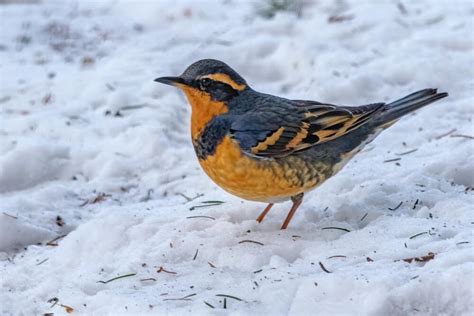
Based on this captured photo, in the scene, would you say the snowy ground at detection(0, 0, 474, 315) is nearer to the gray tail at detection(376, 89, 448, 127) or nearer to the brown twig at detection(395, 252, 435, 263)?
the brown twig at detection(395, 252, 435, 263)

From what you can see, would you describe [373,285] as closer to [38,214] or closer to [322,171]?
[322,171]

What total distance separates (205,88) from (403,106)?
1529 millimetres

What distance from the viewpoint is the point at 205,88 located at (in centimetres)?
612

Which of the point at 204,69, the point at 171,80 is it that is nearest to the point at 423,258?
the point at 204,69

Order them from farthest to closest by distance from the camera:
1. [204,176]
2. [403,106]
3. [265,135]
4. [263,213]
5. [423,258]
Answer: [204,176]
[403,106]
[263,213]
[265,135]
[423,258]

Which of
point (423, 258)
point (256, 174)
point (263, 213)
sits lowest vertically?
point (263, 213)

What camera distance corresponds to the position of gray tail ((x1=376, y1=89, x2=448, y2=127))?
252 inches

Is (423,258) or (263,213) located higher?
(423,258)

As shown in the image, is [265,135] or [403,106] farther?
[403,106]

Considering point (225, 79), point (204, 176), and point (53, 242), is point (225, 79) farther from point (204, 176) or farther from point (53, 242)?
point (53, 242)

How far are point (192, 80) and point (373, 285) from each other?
7.12 ft

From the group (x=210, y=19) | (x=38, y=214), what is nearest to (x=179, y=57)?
(x=210, y=19)

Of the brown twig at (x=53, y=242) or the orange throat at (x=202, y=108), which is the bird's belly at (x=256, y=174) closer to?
the orange throat at (x=202, y=108)

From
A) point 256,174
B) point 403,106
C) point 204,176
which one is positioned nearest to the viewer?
point 256,174
